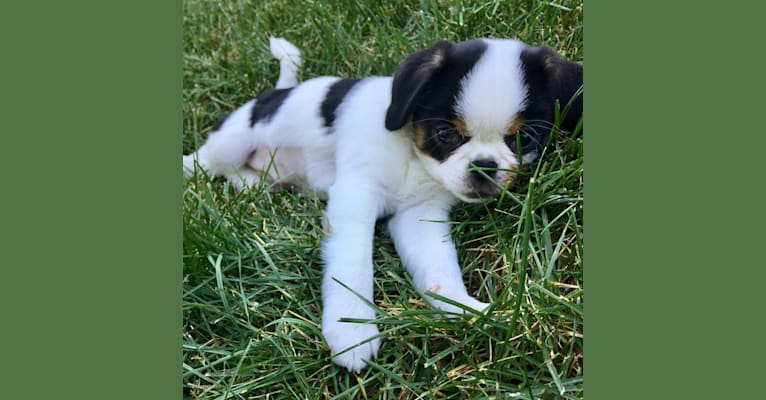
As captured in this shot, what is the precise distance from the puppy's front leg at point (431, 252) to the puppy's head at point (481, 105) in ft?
0.69

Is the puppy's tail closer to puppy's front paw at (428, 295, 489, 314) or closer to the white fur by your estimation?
the white fur

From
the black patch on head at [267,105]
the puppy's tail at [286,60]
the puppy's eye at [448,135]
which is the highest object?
the puppy's eye at [448,135]

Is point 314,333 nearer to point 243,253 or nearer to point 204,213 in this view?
point 243,253

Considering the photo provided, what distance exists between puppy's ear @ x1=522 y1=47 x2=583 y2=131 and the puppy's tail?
1941 mm

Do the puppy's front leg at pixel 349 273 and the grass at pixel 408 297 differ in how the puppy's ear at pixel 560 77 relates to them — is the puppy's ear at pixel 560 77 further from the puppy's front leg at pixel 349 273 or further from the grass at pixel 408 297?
the puppy's front leg at pixel 349 273

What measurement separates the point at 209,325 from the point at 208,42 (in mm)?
2974

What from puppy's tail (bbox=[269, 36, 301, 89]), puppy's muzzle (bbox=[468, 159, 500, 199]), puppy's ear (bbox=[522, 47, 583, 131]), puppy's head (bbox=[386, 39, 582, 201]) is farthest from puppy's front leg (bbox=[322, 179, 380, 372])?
puppy's tail (bbox=[269, 36, 301, 89])

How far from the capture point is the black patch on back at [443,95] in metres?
2.84

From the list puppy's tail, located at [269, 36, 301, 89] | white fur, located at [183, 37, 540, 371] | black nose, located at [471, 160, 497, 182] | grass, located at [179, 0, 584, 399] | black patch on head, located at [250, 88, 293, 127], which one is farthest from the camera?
puppy's tail, located at [269, 36, 301, 89]

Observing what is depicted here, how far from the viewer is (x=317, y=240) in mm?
2949

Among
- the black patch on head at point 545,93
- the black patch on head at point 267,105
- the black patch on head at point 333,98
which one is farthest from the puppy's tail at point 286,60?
the black patch on head at point 545,93

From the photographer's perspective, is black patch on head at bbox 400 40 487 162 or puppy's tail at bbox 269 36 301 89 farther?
puppy's tail at bbox 269 36 301 89

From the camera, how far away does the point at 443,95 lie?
2867 mm

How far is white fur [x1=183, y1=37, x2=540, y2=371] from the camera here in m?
2.57
